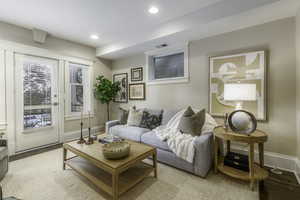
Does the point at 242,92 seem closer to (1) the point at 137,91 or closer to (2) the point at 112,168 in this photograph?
(2) the point at 112,168

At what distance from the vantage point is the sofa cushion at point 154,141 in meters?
2.25

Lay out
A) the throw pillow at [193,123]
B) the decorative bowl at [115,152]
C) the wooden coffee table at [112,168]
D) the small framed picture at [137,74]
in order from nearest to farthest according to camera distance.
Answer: the wooden coffee table at [112,168] < the decorative bowl at [115,152] < the throw pillow at [193,123] < the small framed picture at [137,74]

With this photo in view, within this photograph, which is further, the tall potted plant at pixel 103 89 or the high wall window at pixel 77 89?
the tall potted plant at pixel 103 89

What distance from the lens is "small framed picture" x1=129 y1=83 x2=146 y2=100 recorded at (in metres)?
3.83

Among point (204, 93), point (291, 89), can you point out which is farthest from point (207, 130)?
point (291, 89)

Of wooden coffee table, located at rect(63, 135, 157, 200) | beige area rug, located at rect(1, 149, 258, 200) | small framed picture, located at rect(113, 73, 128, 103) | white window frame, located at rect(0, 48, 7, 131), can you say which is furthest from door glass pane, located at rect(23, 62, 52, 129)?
small framed picture, located at rect(113, 73, 128, 103)

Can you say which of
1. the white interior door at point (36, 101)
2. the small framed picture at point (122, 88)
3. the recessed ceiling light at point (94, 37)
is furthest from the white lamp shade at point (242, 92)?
the white interior door at point (36, 101)

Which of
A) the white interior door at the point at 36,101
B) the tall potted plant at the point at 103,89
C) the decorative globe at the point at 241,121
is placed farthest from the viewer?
the tall potted plant at the point at 103,89

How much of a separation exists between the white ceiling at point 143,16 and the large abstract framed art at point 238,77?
536 mm

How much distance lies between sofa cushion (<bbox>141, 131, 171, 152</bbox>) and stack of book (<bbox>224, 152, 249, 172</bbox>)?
879 millimetres

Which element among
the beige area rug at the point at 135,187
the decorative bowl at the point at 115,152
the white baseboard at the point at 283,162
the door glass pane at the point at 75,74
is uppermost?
the door glass pane at the point at 75,74

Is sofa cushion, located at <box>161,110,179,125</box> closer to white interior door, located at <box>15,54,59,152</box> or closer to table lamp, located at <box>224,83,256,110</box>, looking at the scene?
table lamp, located at <box>224,83,256,110</box>

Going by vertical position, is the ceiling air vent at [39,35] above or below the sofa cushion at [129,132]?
above

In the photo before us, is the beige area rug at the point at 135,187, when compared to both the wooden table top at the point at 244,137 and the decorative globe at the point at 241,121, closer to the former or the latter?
the wooden table top at the point at 244,137
